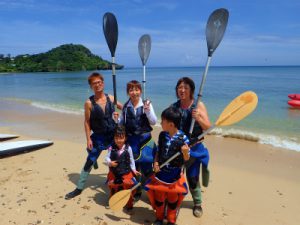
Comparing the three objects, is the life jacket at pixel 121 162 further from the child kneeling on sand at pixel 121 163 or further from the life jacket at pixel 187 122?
the life jacket at pixel 187 122

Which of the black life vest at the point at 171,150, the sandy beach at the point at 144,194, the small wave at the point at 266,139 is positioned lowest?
the small wave at the point at 266,139

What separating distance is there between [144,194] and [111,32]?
2.45m

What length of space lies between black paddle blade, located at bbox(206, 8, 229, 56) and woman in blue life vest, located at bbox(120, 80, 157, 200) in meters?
1.01

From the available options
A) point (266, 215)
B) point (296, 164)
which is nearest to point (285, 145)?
point (296, 164)

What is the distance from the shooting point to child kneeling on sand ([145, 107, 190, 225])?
10.4ft

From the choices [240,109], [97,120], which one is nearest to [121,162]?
[97,120]

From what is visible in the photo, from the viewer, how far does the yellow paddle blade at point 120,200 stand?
11.7ft

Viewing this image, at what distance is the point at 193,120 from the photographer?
3266 mm

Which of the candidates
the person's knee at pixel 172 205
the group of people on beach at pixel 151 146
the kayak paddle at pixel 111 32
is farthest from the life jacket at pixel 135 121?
the person's knee at pixel 172 205

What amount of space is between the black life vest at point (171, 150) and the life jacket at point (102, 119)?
115 cm

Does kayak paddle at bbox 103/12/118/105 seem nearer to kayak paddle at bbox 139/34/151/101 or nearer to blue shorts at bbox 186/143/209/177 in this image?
kayak paddle at bbox 139/34/151/101

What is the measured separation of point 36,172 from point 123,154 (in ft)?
7.46

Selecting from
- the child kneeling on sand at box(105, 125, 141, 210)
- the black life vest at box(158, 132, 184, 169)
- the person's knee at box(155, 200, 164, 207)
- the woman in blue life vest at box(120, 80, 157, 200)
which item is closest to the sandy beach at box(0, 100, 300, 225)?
the person's knee at box(155, 200, 164, 207)

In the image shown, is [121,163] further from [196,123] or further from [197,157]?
[196,123]
